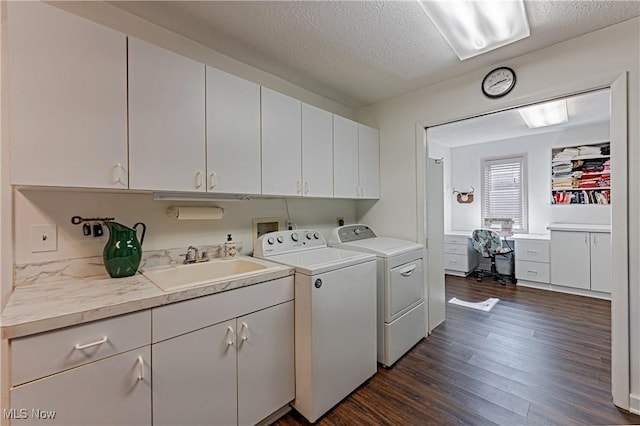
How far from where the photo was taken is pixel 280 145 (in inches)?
79.0

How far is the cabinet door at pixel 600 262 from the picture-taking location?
Result: 3479mm

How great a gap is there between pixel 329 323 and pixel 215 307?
2.36 ft

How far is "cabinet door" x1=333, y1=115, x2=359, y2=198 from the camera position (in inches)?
97.6

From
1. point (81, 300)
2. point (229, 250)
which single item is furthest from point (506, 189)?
point (81, 300)

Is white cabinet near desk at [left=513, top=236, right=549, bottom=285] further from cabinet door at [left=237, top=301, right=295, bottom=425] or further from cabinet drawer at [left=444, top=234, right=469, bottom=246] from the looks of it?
cabinet door at [left=237, top=301, right=295, bottom=425]

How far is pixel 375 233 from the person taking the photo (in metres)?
3.04

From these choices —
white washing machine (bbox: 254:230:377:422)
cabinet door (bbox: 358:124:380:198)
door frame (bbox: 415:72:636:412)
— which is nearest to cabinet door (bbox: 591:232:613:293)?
door frame (bbox: 415:72:636:412)

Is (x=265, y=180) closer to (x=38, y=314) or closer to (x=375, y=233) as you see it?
(x=38, y=314)

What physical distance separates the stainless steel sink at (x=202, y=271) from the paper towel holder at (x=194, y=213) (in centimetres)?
32

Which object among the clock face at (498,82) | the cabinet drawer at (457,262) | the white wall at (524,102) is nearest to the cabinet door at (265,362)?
the white wall at (524,102)

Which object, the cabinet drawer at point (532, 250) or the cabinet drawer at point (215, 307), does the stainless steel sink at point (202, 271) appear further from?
the cabinet drawer at point (532, 250)

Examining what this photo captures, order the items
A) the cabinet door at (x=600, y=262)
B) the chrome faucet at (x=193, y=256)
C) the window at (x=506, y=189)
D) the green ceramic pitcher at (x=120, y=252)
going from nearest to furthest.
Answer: the green ceramic pitcher at (x=120, y=252) → the chrome faucet at (x=193, y=256) → the cabinet door at (x=600, y=262) → the window at (x=506, y=189)

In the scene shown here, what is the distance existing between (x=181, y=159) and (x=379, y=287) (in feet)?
5.60

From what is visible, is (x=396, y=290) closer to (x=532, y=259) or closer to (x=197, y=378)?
(x=197, y=378)
